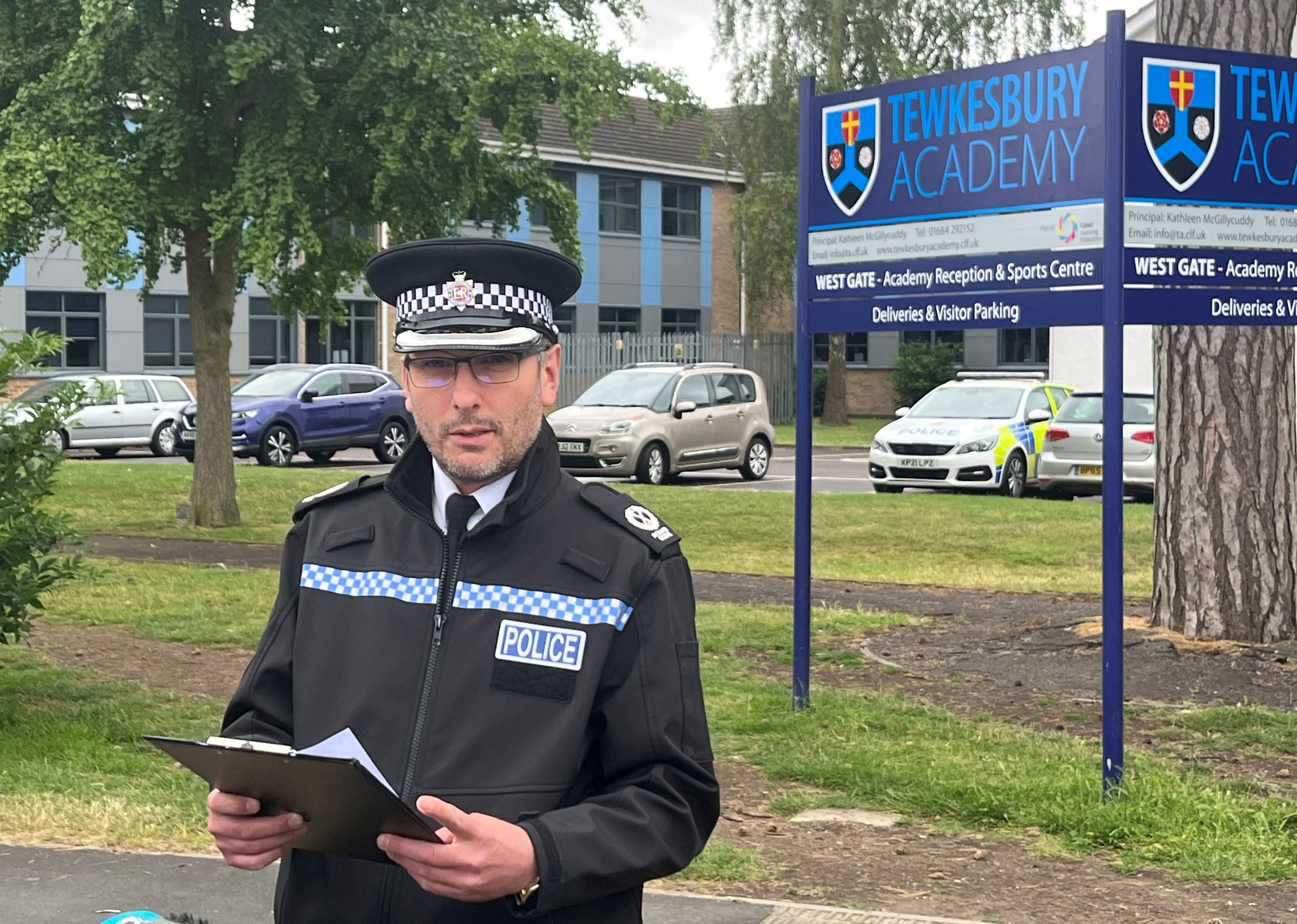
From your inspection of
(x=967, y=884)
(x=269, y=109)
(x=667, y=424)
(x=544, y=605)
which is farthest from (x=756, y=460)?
(x=544, y=605)

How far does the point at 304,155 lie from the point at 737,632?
6178mm

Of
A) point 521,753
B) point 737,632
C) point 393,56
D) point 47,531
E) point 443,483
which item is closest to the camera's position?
point 521,753

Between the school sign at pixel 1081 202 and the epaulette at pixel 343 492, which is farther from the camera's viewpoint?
the school sign at pixel 1081 202

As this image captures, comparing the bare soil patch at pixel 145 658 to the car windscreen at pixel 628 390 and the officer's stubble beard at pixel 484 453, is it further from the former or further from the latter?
the car windscreen at pixel 628 390

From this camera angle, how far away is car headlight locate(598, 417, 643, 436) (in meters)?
23.4

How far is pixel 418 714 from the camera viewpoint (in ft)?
8.19

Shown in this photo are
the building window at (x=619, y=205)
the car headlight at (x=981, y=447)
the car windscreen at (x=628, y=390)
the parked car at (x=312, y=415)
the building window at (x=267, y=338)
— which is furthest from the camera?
the building window at (x=619, y=205)

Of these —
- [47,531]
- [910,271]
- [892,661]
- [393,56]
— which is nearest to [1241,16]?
[910,271]

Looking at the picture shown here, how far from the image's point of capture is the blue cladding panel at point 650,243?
50.5 metres

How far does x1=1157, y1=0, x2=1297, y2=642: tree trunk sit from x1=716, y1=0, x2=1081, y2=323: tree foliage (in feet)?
102

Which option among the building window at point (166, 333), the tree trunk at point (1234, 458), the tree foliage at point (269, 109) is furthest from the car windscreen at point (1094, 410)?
the building window at point (166, 333)

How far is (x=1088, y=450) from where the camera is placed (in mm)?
20609

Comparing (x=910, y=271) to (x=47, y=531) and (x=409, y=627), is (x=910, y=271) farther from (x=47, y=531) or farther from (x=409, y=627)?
(x=409, y=627)

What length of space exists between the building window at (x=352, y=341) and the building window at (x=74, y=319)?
564 cm
